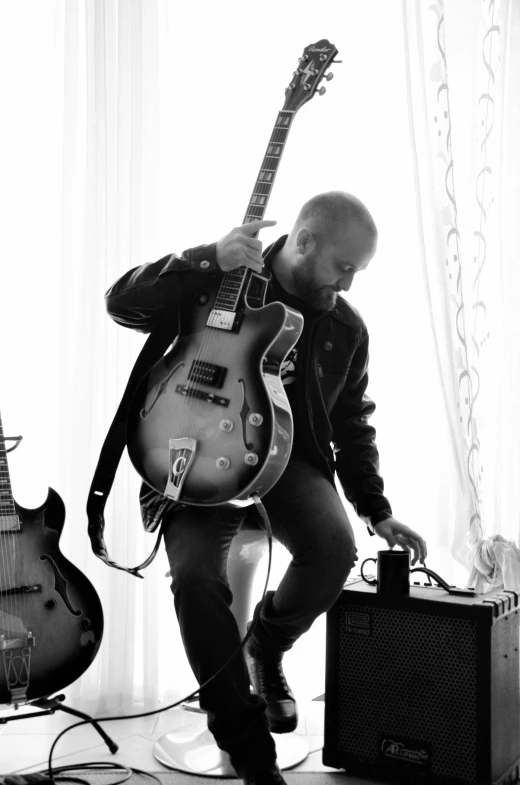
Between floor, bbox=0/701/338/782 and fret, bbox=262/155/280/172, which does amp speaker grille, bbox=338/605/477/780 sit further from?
fret, bbox=262/155/280/172

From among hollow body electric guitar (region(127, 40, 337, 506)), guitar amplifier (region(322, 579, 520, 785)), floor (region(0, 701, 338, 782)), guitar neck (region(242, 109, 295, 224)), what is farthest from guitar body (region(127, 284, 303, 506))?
floor (region(0, 701, 338, 782))

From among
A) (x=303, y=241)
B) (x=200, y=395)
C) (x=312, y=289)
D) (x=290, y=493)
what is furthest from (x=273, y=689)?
(x=303, y=241)

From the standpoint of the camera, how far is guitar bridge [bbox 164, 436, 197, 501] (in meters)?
1.37

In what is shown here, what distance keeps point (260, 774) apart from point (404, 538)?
0.56 metres

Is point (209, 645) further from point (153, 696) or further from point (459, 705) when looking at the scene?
point (153, 696)

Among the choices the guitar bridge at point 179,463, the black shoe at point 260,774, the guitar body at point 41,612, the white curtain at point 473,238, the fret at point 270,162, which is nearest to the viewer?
the black shoe at point 260,774

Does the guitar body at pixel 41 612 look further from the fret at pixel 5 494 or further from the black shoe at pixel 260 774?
the black shoe at pixel 260 774

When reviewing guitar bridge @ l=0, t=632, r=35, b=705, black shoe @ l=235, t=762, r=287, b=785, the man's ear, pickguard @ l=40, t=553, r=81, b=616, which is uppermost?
the man's ear

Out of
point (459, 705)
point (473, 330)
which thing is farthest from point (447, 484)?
point (459, 705)

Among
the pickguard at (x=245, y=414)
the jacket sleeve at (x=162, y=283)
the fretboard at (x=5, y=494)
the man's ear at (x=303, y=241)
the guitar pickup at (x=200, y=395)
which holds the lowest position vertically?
the fretboard at (x=5, y=494)

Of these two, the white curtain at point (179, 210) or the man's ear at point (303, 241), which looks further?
the white curtain at point (179, 210)

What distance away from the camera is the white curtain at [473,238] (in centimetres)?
198

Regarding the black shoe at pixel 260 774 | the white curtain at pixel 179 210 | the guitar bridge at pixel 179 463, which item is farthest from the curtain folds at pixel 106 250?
the black shoe at pixel 260 774

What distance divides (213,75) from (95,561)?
1439mm
